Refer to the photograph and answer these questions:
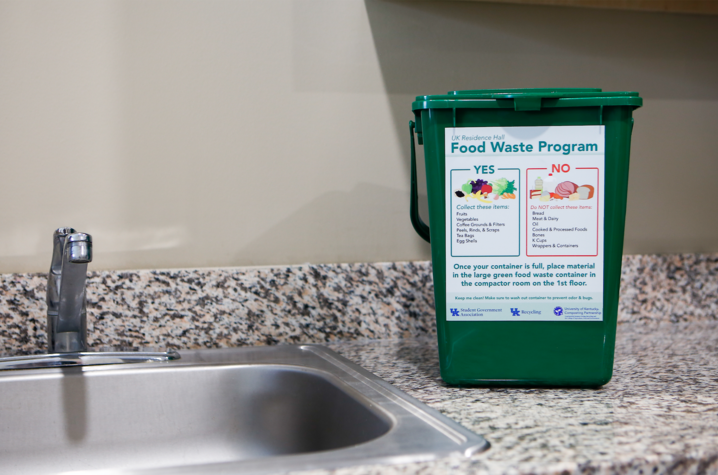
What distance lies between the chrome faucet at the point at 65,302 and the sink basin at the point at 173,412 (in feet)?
0.17

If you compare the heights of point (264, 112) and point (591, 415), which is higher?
point (264, 112)

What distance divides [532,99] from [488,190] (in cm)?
12

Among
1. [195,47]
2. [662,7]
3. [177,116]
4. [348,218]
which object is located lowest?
[348,218]

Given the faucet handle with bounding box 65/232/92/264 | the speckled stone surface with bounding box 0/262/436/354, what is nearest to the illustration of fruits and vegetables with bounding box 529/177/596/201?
the speckled stone surface with bounding box 0/262/436/354

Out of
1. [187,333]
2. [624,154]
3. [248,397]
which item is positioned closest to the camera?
[624,154]

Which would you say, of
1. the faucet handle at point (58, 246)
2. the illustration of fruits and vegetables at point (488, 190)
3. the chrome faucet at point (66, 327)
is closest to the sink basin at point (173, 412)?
the chrome faucet at point (66, 327)

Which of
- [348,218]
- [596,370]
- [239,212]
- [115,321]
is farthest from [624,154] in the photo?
[115,321]

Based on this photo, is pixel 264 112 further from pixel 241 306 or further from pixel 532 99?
pixel 532 99

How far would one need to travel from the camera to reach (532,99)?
0.68 m

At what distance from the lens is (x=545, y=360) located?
27.8 inches

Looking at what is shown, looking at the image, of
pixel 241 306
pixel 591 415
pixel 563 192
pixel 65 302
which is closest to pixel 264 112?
pixel 241 306

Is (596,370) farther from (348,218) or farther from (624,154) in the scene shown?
(348,218)

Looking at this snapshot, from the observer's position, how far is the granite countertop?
48 cm

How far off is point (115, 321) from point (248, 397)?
0.28 meters
